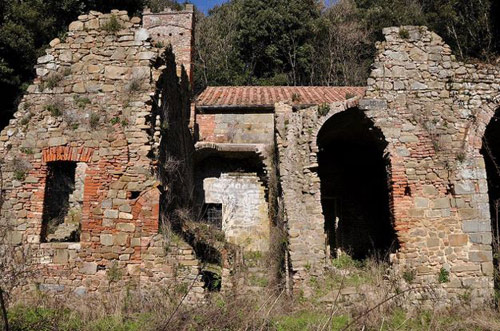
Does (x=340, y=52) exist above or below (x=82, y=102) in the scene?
above

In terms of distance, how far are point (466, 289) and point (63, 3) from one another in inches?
748

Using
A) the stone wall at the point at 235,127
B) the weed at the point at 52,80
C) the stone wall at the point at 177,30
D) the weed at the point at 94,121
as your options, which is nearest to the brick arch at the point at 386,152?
the stone wall at the point at 235,127

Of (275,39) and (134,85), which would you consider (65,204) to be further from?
(275,39)

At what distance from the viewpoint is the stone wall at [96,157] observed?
322 inches

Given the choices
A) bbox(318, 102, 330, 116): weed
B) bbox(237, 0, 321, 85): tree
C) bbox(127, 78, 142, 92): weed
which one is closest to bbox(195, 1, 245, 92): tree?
bbox(237, 0, 321, 85): tree

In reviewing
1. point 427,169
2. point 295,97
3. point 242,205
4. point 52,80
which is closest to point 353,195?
point 242,205

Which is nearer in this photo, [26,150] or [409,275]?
[26,150]

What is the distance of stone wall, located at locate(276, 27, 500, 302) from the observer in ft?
29.9

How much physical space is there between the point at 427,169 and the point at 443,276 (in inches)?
96.9

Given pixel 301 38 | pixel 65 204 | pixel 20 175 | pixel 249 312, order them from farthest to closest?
1. pixel 301 38
2. pixel 65 204
3. pixel 20 175
4. pixel 249 312

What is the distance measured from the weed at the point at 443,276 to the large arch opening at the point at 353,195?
418cm

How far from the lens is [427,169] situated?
9586 millimetres

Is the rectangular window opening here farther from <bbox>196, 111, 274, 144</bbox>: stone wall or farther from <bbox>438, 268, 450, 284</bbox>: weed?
<bbox>438, 268, 450, 284</bbox>: weed

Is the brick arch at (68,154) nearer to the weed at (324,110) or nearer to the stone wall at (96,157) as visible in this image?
the stone wall at (96,157)
